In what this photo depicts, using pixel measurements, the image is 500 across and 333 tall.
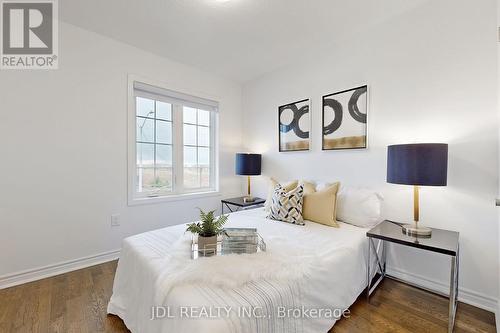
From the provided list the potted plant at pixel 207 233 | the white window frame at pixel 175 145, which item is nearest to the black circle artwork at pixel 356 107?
the potted plant at pixel 207 233

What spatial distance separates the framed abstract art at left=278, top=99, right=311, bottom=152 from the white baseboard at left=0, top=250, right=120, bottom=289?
252 cm

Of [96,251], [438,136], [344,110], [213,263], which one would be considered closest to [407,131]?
[438,136]

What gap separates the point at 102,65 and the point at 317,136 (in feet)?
8.52

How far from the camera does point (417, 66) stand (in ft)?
6.48

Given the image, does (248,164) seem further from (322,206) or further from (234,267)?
(234,267)

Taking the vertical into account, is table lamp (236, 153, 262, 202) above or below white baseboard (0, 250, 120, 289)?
above

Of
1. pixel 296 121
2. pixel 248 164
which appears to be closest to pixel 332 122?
pixel 296 121

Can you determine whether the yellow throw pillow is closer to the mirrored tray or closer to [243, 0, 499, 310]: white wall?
[243, 0, 499, 310]: white wall

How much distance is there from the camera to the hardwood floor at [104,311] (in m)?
1.50

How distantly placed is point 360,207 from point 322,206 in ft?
1.15

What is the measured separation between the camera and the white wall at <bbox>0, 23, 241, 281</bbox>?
202 centimetres

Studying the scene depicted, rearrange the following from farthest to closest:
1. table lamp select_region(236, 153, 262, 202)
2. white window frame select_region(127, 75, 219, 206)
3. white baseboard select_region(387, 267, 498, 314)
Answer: table lamp select_region(236, 153, 262, 202), white window frame select_region(127, 75, 219, 206), white baseboard select_region(387, 267, 498, 314)

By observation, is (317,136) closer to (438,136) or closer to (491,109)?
(438,136)

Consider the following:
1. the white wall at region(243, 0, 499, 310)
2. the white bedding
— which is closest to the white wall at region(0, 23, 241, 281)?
the white bedding
